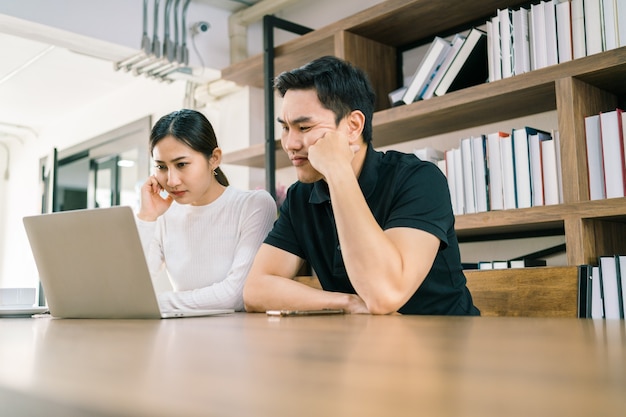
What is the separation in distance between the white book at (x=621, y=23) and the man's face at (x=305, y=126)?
0.95 m

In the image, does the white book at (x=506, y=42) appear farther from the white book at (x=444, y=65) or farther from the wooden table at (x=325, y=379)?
the wooden table at (x=325, y=379)

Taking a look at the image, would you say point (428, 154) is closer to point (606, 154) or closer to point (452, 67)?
point (452, 67)

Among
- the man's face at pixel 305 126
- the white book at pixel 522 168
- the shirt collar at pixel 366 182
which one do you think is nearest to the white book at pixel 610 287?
the white book at pixel 522 168

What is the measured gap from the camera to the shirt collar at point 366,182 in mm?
1481

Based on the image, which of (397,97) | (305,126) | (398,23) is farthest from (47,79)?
(305,126)

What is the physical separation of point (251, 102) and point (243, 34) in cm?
46

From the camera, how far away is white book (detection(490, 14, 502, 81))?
7.16ft

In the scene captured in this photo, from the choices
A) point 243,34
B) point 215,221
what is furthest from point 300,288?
point 243,34

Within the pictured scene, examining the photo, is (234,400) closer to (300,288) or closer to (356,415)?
(356,415)

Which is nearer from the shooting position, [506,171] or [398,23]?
[506,171]

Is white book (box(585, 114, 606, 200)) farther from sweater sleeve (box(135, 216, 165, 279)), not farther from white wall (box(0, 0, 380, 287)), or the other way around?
white wall (box(0, 0, 380, 287))

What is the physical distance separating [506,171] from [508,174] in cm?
1

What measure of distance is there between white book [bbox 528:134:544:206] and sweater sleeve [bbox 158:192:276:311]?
33.6 inches

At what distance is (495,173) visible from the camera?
213 cm
